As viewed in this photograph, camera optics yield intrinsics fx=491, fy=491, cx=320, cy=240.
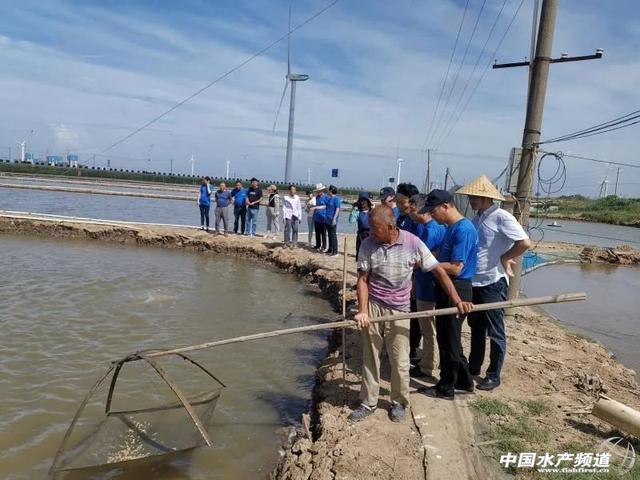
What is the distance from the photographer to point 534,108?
699 centimetres

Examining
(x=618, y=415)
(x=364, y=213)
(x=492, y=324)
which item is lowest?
(x=618, y=415)

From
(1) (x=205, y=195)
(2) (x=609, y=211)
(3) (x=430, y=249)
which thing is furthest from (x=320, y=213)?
(2) (x=609, y=211)

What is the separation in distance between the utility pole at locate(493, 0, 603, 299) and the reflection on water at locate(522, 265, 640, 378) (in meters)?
2.90

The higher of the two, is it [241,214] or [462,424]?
[241,214]

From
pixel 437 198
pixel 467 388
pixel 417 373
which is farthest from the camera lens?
pixel 417 373

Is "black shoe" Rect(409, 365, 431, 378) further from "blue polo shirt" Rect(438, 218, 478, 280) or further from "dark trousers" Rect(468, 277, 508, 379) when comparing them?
"blue polo shirt" Rect(438, 218, 478, 280)

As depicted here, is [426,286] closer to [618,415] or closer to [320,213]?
[618,415]

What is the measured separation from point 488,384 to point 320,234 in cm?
921

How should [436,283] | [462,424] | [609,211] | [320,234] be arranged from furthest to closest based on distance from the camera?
[609,211] → [320,234] → [436,283] → [462,424]

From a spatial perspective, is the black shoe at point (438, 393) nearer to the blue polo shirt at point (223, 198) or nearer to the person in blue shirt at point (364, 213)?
the person in blue shirt at point (364, 213)

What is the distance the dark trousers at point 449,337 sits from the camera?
172 inches

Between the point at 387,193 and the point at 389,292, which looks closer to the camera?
the point at 389,292

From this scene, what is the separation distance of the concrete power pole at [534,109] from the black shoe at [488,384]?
2480mm

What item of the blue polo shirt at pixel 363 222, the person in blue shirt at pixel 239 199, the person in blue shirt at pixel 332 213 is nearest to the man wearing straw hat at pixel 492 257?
the blue polo shirt at pixel 363 222
